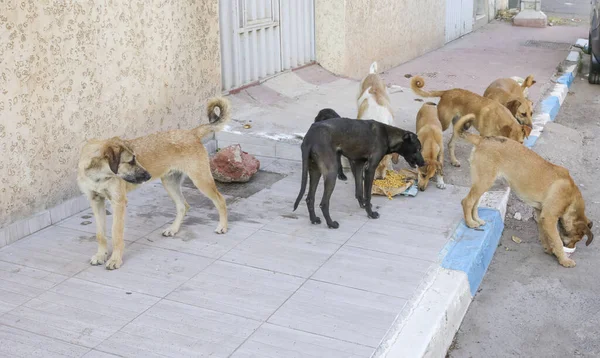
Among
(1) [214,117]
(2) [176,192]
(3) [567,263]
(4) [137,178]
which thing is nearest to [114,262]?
(4) [137,178]

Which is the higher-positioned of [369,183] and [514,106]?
[514,106]

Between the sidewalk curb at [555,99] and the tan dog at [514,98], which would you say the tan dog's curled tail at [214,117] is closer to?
the tan dog at [514,98]

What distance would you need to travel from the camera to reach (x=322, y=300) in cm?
465

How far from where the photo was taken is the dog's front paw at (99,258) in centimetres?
516

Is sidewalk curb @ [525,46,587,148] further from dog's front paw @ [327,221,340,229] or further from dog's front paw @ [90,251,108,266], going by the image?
dog's front paw @ [90,251,108,266]

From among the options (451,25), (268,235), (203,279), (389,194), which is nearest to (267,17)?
(389,194)

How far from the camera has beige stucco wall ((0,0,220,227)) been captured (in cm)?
548

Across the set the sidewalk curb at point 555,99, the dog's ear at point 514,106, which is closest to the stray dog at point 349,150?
the dog's ear at point 514,106

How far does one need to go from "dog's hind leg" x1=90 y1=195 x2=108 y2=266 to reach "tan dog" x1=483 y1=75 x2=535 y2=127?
5343 millimetres

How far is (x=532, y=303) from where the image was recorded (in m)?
5.24

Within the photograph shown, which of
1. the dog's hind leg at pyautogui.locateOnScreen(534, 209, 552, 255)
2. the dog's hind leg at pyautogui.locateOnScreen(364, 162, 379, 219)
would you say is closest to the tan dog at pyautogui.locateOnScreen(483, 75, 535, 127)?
the dog's hind leg at pyautogui.locateOnScreen(534, 209, 552, 255)

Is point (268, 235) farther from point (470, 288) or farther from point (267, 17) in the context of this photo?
point (267, 17)

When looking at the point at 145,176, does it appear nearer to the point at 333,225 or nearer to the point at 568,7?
the point at 333,225

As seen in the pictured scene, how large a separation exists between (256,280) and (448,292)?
1340 millimetres
